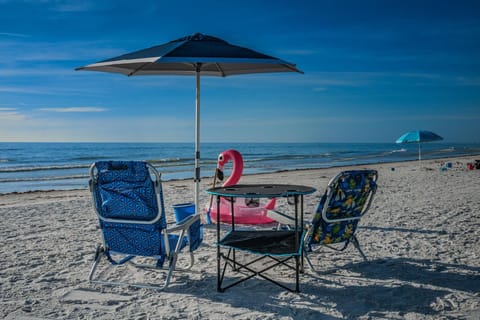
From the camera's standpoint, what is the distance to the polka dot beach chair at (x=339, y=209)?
3.71 meters

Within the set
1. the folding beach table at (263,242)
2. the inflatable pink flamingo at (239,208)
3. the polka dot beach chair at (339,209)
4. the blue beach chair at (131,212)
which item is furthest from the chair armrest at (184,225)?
the inflatable pink flamingo at (239,208)

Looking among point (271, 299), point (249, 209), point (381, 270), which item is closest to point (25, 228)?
point (249, 209)

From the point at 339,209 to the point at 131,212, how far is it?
1746mm

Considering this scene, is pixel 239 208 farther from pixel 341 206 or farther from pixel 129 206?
pixel 129 206

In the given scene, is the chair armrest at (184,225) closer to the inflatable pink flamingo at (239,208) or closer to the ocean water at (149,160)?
the inflatable pink flamingo at (239,208)

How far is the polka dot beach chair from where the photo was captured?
12.2 feet

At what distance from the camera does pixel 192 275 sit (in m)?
3.94

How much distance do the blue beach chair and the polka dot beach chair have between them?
1.07 m

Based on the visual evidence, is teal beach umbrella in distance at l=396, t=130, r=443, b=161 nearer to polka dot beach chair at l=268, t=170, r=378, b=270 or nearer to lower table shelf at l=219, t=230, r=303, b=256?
polka dot beach chair at l=268, t=170, r=378, b=270

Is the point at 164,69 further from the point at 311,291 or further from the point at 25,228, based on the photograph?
the point at 311,291

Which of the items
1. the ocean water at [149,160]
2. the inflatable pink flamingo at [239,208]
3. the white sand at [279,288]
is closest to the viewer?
the white sand at [279,288]

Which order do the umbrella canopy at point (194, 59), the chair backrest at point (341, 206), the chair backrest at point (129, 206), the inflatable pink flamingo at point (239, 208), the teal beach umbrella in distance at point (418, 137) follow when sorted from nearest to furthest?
the chair backrest at point (129, 206)
the chair backrest at point (341, 206)
the umbrella canopy at point (194, 59)
the inflatable pink flamingo at point (239, 208)
the teal beach umbrella in distance at point (418, 137)

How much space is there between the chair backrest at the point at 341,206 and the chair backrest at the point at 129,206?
1.32 metres

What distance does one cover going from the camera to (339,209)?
3.81 metres
